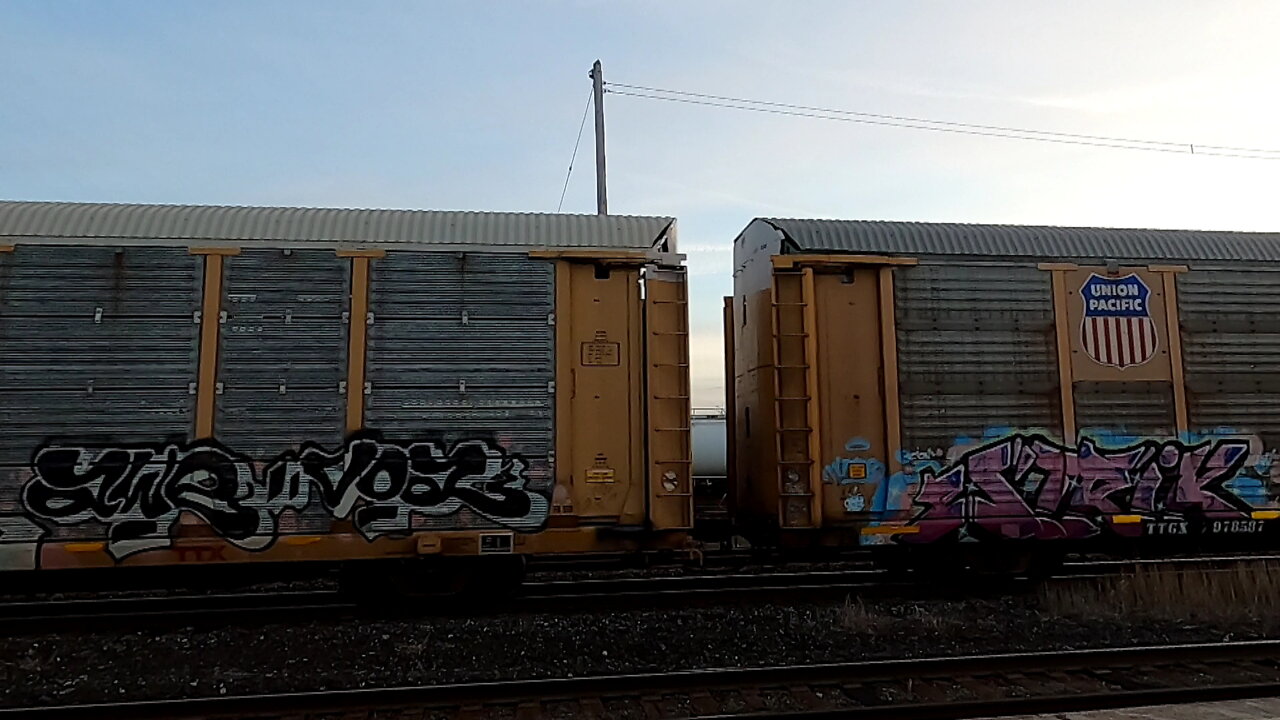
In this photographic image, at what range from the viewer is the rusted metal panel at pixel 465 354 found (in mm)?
7840

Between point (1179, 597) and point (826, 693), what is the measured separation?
4812mm

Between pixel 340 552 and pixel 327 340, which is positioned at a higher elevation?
pixel 327 340

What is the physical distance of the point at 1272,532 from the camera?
8.92 m

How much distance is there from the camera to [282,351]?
7762mm

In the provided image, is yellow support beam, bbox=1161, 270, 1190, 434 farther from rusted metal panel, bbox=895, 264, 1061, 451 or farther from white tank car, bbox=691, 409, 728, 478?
white tank car, bbox=691, 409, 728, 478

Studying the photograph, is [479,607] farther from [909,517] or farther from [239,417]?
[909,517]

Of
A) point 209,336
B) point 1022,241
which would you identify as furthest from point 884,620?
point 209,336

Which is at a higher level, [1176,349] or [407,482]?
[1176,349]

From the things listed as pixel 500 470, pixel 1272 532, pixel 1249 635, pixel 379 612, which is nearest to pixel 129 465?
pixel 379 612

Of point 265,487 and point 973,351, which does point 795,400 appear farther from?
point 265,487

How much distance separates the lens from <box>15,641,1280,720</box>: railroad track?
219 inches

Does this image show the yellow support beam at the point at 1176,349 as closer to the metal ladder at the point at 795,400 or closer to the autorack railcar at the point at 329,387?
the metal ladder at the point at 795,400

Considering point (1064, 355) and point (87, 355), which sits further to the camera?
point (1064, 355)

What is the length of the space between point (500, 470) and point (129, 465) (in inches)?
122
